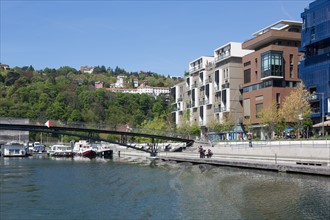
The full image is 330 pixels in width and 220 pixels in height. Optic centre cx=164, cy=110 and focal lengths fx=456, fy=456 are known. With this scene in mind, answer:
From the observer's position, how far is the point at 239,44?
375 ft

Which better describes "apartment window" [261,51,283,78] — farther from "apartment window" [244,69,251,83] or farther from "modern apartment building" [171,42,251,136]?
"modern apartment building" [171,42,251,136]

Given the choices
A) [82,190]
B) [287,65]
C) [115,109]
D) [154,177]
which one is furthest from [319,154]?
[115,109]

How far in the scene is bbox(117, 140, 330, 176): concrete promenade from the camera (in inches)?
1811

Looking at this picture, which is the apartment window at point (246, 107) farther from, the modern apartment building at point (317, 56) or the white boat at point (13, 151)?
the white boat at point (13, 151)

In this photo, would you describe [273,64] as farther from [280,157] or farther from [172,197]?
[172,197]

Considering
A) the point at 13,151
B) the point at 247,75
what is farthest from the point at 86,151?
the point at 247,75

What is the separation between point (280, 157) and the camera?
5888 cm

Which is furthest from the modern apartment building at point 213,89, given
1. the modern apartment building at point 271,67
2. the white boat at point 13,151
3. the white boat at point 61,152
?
the white boat at point 13,151

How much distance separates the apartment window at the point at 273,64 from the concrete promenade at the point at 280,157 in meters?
20.0

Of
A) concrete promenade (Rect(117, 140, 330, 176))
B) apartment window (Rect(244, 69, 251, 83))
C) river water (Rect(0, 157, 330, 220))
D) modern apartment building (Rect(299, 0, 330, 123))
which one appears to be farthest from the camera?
apartment window (Rect(244, 69, 251, 83))

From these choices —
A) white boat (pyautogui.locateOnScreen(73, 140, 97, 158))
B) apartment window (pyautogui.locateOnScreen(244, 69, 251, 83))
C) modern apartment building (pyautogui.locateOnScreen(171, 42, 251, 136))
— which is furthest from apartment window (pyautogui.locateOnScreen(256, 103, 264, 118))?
white boat (pyautogui.locateOnScreen(73, 140, 97, 158))

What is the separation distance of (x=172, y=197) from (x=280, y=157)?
2733 centimetres

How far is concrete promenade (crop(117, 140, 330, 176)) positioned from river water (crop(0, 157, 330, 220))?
1.22 m

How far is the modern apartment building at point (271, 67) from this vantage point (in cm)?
9394
